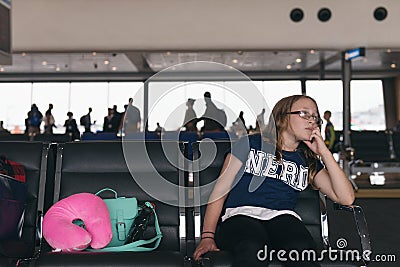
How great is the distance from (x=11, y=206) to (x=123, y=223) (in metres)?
0.48

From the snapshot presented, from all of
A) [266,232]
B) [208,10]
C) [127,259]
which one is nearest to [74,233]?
[127,259]

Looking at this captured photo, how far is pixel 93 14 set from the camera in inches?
443

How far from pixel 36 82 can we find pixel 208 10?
11.9 meters

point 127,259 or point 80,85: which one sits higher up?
point 80,85

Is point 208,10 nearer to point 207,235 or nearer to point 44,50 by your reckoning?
point 44,50

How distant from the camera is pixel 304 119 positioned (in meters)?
2.49

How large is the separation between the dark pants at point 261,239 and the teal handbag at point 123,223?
34 centimetres

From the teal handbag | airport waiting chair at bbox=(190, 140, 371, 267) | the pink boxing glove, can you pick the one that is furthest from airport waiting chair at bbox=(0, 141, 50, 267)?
airport waiting chair at bbox=(190, 140, 371, 267)

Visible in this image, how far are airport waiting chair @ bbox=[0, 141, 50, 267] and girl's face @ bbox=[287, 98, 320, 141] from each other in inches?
47.6

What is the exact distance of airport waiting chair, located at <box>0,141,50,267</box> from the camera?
8.46 ft

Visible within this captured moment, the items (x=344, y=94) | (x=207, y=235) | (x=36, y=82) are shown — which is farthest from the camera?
(x=36, y=82)

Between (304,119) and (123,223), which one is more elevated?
(304,119)

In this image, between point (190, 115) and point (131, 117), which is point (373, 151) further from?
point (190, 115)

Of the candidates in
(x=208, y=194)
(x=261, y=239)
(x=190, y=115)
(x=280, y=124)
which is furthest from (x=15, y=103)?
(x=261, y=239)
